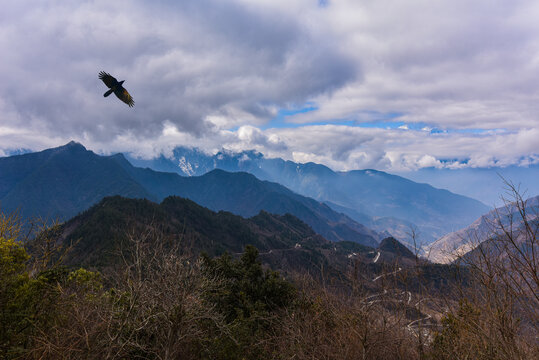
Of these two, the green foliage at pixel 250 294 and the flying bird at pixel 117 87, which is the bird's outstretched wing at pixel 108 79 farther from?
the green foliage at pixel 250 294

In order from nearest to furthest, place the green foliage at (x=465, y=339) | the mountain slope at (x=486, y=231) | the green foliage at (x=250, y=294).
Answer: the mountain slope at (x=486, y=231) < the green foliage at (x=465, y=339) < the green foliage at (x=250, y=294)

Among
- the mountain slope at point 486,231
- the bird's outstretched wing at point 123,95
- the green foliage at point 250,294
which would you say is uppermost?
the bird's outstretched wing at point 123,95

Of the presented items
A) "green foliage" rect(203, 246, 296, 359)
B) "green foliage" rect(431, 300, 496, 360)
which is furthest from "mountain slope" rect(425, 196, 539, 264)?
"green foliage" rect(203, 246, 296, 359)

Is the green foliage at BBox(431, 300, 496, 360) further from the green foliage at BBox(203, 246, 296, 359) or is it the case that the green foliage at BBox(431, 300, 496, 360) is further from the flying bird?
the flying bird

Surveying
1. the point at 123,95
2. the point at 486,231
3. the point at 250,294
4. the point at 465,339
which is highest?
the point at 123,95

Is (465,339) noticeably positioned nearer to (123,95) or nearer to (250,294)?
(250,294)

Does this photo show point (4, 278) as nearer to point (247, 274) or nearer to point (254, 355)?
point (254, 355)

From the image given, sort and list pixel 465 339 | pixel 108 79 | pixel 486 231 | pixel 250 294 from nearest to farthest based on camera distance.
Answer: pixel 108 79
pixel 465 339
pixel 486 231
pixel 250 294

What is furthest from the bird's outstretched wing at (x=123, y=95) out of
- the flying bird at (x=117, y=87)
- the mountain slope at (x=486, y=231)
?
the mountain slope at (x=486, y=231)

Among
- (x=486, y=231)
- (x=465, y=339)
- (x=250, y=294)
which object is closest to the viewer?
(x=465, y=339)

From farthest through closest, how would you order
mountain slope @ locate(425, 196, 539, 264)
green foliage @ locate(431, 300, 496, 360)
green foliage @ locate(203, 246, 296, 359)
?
green foliage @ locate(203, 246, 296, 359) → green foliage @ locate(431, 300, 496, 360) → mountain slope @ locate(425, 196, 539, 264)

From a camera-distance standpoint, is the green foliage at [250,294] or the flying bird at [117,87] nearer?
the flying bird at [117,87]

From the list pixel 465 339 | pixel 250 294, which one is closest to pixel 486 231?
pixel 465 339

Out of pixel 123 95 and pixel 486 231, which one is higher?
pixel 123 95
